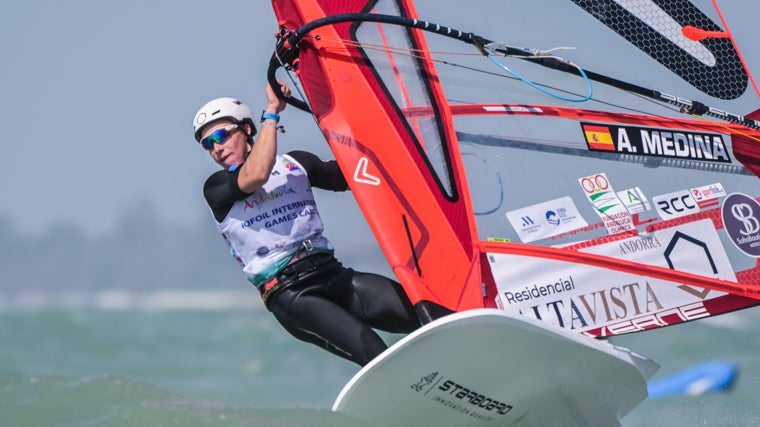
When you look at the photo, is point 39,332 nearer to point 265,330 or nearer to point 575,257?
point 265,330

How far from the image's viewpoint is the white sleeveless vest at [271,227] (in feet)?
14.9

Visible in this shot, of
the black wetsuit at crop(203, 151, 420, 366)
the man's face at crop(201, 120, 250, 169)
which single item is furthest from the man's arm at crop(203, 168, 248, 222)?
the man's face at crop(201, 120, 250, 169)

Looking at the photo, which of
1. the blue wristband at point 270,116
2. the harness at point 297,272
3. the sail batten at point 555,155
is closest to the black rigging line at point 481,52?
the sail batten at point 555,155

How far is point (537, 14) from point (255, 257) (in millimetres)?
1650

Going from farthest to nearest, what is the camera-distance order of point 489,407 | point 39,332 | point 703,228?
Answer: point 39,332, point 703,228, point 489,407

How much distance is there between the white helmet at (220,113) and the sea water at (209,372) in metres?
1.43

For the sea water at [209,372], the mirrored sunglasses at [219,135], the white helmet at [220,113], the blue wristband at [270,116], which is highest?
the white helmet at [220,113]

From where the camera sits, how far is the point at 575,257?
471cm

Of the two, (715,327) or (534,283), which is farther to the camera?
(715,327)

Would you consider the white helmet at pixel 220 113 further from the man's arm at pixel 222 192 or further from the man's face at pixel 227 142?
the man's arm at pixel 222 192

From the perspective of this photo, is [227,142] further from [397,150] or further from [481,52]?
[481,52]

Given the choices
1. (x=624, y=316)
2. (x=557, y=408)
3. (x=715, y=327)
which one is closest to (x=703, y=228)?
(x=624, y=316)

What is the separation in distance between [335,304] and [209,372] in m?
9.41

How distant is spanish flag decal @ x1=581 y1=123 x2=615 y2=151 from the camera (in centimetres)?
484
